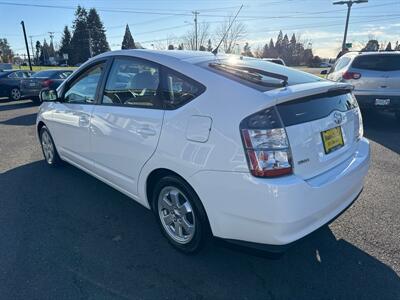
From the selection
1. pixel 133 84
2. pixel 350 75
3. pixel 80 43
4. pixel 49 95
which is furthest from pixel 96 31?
pixel 133 84

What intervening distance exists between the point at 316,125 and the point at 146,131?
1.37 meters

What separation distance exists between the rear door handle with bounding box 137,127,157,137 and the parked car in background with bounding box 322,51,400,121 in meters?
6.36

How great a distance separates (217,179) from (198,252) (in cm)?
83

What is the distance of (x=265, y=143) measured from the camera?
200cm

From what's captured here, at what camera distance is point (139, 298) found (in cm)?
223

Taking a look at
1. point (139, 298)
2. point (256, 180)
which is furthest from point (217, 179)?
point (139, 298)

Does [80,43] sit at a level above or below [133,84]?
above

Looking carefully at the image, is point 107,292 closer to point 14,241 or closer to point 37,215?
point 14,241

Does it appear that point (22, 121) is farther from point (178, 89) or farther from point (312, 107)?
point (312, 107)

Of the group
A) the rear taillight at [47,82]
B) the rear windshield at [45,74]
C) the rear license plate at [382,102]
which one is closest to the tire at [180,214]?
the rear license plate at [382,102]

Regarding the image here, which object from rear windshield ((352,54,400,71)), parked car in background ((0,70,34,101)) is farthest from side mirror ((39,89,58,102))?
parked car in background ((0,70,34,101))

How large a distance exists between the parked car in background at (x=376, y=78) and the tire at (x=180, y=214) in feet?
20.9

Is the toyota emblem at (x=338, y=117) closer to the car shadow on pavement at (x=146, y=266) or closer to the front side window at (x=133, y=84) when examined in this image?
the car shadow on pavement at (x=146, y=266)

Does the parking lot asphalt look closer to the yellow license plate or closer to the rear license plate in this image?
the yellow license plate
